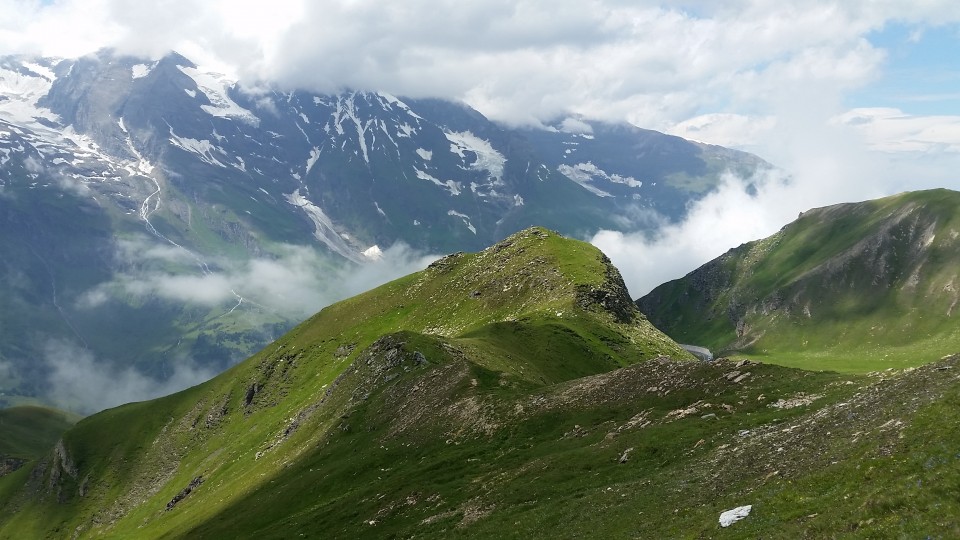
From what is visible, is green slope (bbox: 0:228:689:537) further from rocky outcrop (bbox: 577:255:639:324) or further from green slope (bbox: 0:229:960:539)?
green slope (bbox: 0:229:960:539)

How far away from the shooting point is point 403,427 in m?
90.3

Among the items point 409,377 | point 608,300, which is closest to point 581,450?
point 409,377

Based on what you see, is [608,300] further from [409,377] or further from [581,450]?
[581,450]

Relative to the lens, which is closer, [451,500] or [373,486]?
[451,500]

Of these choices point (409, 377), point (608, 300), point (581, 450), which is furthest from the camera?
point (608, 300)

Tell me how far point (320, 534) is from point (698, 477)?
143 ft

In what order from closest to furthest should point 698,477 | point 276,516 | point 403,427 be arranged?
point 698,477, point 276,516, point 403,427

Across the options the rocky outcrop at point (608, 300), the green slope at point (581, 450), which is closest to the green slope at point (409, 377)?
the rocky outcrop at point (608, 300)

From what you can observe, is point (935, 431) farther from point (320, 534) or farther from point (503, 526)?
point (320, 534)

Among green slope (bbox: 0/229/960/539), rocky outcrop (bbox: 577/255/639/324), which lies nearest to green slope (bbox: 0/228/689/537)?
rocky outcrop (bbox: 577/255/639/324)

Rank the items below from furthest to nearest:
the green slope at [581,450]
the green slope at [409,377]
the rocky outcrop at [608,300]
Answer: the rocky outcrop at [608,300]
the green slope at [409,377]
the green slope at [581,450]

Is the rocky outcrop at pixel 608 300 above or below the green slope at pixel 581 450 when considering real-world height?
above

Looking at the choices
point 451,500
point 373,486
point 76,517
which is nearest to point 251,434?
point 76,517

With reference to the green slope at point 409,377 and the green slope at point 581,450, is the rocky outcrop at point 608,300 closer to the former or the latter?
the green slope at point 409,377
